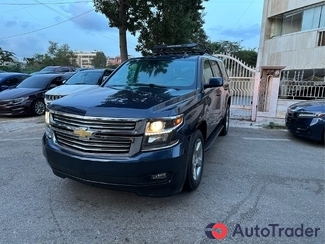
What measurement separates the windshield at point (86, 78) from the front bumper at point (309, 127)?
20.3 feet

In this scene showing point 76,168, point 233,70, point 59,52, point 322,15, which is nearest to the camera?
point 76,168

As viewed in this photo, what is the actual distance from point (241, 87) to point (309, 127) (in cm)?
347

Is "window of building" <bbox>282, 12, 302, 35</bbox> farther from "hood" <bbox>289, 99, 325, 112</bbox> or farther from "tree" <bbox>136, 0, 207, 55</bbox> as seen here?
"hood" <bbox>289, 99, 325, 112</bbox>

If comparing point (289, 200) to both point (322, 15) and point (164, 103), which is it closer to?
point (164, 103)

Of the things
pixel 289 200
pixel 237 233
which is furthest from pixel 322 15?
pixel 237 233

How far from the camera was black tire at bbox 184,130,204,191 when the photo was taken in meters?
→ 3.09

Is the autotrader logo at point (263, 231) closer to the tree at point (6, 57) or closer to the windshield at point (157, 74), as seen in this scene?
the windshield at point (157, 74)

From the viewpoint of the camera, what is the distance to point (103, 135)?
272 cm

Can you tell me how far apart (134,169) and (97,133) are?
1.82ft

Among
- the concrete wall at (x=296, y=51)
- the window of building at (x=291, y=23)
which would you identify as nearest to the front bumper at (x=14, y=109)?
the concrete wall at (x=296, y=51)

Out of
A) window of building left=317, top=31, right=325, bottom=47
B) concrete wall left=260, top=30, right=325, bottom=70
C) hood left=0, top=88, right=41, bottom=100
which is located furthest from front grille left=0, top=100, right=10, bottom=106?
window of building left=317, top=31, right=325, bottom=47

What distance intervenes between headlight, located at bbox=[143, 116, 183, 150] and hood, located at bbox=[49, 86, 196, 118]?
96 mm

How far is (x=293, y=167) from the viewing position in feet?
15.1

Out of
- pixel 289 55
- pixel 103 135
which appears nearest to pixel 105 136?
pixel 103 135
